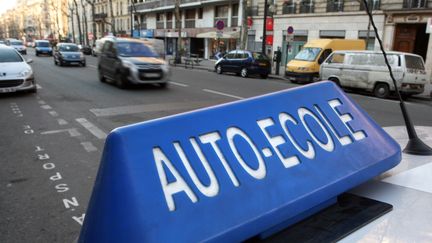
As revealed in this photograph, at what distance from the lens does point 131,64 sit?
12891 mm

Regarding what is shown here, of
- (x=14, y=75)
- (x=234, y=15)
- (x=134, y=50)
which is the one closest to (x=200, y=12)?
(x=234, y=15)

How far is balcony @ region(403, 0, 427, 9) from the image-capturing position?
20.2 metres

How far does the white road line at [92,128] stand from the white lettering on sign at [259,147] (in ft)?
17.1

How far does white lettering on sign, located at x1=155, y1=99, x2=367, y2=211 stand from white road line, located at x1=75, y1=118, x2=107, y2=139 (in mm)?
5215

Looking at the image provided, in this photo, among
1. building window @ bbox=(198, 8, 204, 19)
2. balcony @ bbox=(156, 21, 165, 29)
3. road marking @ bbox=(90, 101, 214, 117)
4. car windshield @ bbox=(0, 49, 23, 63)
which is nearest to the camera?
road marking @ bbox=(90, 101, 214, 117)

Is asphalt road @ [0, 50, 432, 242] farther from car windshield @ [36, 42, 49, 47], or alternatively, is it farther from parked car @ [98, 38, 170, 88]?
car windshield @ [36, 42, 49, 47]

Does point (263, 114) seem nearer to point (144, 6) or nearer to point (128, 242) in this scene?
point (128, 242)

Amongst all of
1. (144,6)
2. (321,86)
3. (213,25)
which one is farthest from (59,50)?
(144,6)

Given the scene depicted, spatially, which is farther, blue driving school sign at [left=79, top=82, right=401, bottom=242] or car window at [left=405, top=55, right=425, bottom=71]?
car window at [left=405, top=55, right=425, bottom=71]

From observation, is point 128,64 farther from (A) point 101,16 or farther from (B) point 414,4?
(A) point 101,16

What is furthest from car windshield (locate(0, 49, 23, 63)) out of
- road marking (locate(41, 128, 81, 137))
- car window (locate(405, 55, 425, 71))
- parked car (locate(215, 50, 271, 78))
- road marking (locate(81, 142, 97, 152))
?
car window (locate(405, 55, 425, 71))

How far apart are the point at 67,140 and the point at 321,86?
5166mm

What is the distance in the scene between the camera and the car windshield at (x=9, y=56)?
10969 mm

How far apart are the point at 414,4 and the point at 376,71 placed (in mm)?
9763
